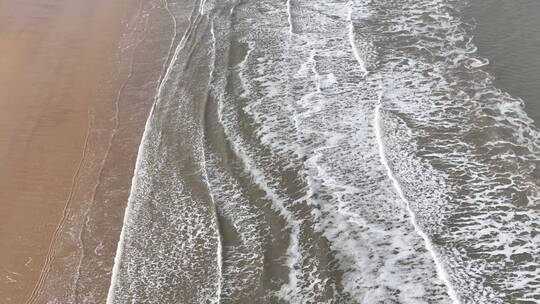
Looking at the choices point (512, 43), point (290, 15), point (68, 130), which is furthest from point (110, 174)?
point (512, 43)

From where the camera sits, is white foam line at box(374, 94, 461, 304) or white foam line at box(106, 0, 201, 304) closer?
white foam line at box(374, 94, 461, 304)

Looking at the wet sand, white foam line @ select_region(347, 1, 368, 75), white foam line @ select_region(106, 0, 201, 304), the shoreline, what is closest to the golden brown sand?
the wet sand

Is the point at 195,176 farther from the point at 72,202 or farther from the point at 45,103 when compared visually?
the point at 45,103

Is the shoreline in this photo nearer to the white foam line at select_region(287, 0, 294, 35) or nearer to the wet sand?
the wet sand

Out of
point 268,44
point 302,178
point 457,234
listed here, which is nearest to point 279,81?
point 268,44

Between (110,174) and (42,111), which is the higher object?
(42,111)

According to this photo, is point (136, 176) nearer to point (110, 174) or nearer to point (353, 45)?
point (110, 174)
